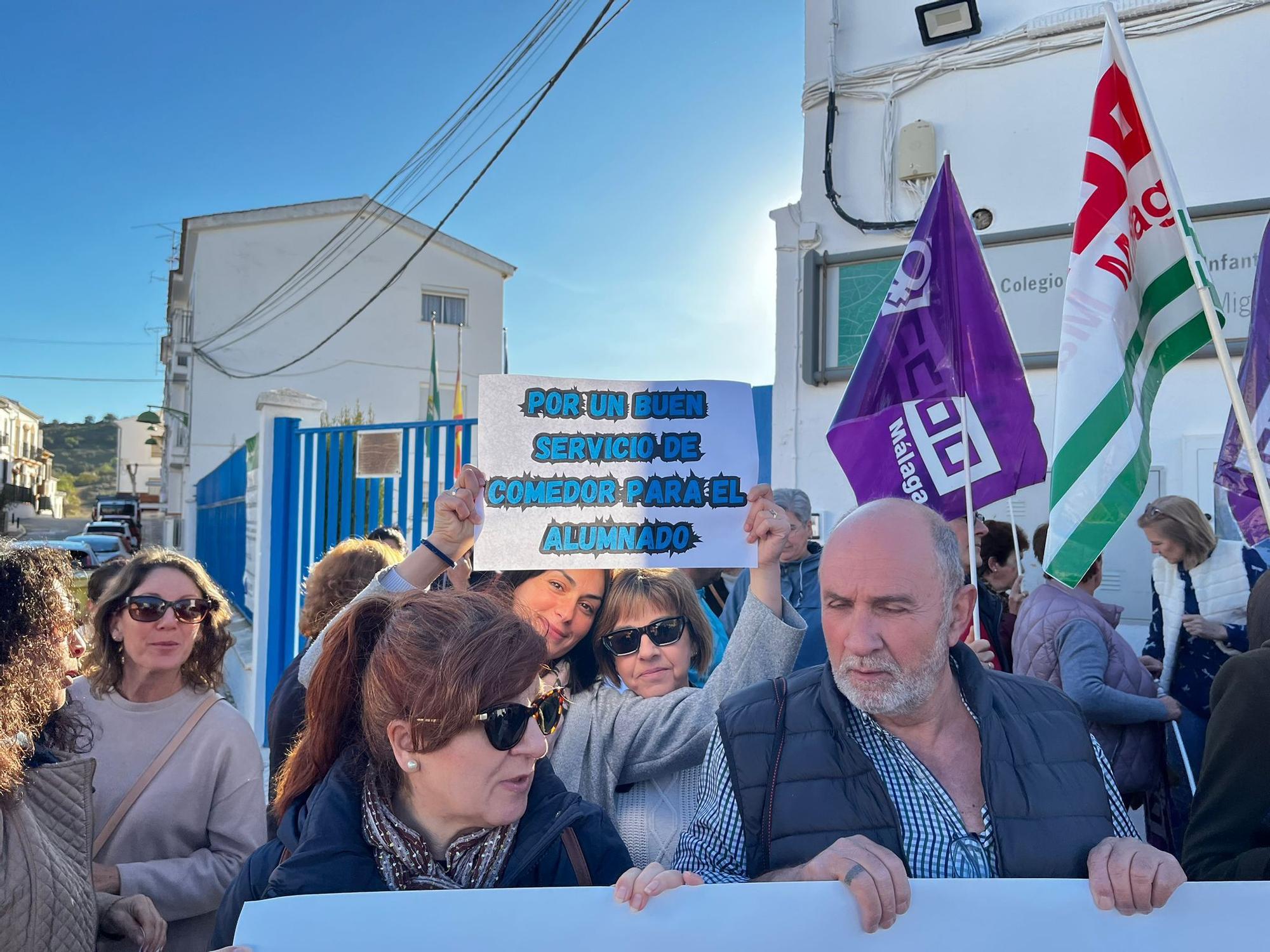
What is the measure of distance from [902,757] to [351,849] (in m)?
1.08

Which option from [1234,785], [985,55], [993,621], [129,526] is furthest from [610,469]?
[129,526]

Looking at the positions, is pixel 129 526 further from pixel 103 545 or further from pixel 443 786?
pixel 443 786

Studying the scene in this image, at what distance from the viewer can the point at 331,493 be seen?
673cm

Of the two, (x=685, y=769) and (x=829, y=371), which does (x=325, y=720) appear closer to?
(x=685, y=769)

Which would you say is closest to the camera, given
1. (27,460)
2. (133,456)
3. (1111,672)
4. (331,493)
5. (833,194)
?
(1111,672)

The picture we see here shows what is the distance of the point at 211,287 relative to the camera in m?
26.0

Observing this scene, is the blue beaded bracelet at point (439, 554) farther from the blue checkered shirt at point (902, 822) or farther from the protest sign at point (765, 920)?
the protest sign at point (765, 920)

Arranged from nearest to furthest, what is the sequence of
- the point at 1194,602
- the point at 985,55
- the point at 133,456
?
1. the point at 1194,602
2. the point at 985,55
3. the point at 133,456

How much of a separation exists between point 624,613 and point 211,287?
26290 millimetres

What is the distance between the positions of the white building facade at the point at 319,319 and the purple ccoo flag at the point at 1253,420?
21.9 meters

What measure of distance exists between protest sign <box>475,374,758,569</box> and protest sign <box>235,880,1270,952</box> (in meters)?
1.19

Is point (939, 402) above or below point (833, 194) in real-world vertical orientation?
below

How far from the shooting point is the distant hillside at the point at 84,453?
133500 mm

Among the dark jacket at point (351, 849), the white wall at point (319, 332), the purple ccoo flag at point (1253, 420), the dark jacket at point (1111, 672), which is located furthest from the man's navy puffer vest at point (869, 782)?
the white wall at point (319, 332)
